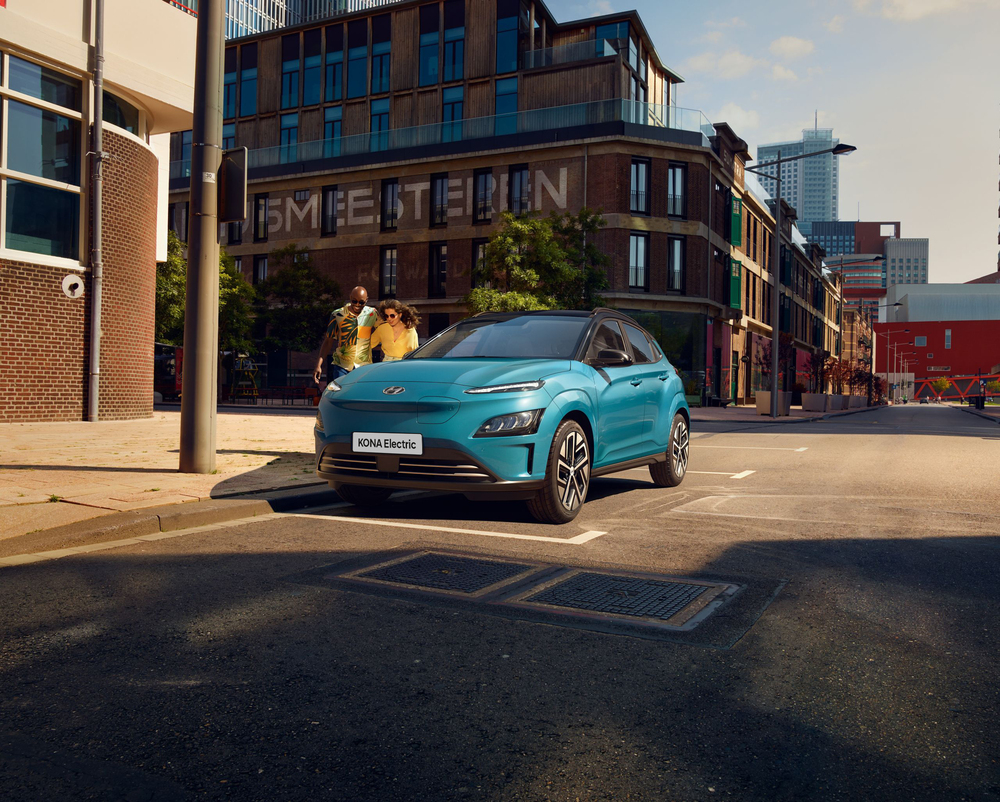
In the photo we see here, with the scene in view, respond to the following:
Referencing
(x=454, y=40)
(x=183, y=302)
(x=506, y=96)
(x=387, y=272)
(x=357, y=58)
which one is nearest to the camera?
(x=183, y=302)

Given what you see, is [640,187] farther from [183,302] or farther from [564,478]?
[564,478]

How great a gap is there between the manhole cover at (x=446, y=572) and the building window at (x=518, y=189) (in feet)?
115

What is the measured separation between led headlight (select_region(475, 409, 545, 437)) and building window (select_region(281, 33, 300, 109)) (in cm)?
4515

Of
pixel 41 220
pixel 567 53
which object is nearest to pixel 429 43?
pixel 567 53

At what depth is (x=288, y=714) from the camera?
104 inches

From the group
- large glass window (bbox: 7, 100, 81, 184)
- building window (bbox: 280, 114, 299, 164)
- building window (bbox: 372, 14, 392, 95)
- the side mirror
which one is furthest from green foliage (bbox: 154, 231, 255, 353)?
the side mirror

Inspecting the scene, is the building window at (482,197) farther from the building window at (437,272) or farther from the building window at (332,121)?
the building window at (332,121)

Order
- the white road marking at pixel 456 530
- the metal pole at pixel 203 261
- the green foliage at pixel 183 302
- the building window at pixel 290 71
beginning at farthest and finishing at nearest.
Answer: the building window at pixel 290 71, the green foliage at pixel 183 302, the metal pole at pixel 203 261, the white road marking at pixel 456 530

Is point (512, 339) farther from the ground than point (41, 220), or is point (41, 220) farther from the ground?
point (41, 220)

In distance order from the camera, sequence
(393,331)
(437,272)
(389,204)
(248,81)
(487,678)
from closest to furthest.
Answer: (487,678) → (393,331) → (437,272) → (389,204) → (248,81)

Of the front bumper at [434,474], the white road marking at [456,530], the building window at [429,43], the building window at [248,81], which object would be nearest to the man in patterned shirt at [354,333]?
the white road marking at [456,530]

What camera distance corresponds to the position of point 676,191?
38.9 meters

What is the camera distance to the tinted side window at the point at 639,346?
7.99 metres

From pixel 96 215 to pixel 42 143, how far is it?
1.34 meters
